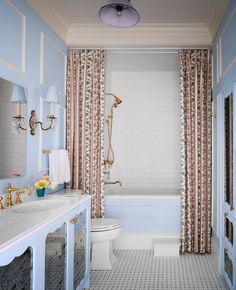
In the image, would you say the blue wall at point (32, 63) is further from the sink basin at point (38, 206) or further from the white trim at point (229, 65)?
the white trim at point (229, 65)

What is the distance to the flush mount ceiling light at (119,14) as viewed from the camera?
219 centimetres

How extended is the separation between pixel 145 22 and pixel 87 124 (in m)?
1.34

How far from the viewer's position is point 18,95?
2.62 m

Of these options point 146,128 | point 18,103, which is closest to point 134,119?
point 146,128

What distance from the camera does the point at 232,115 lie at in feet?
8.95

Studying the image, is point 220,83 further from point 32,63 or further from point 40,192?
point 40,192

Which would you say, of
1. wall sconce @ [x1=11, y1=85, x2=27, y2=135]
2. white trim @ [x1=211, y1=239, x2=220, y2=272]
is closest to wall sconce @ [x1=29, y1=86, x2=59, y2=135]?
wall sconce @ [x1=11, y1=85, x2=27, y2=135]

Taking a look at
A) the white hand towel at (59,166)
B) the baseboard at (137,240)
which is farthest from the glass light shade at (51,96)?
the baseboard at (137,240)

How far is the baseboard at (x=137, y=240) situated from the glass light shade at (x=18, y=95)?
2.13 metres

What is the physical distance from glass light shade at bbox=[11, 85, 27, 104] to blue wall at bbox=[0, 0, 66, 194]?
0.17 ft

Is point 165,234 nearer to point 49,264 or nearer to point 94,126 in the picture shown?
point 94,126

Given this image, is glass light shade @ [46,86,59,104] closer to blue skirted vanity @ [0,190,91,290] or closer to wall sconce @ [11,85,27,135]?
wall sconce @ [11,85,27,135]

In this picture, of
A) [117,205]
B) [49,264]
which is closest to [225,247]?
[117,205]

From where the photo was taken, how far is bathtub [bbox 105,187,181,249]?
155 inches
